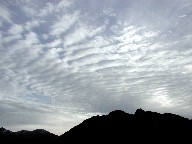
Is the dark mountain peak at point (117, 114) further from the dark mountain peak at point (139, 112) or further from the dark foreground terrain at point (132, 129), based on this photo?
the dark mountain peak at point (139, 112)

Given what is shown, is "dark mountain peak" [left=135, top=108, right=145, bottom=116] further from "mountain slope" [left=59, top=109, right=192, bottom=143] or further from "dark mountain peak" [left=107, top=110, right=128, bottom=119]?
"dark mountain peak" [left=107, top=110, right=128, bottom=119]

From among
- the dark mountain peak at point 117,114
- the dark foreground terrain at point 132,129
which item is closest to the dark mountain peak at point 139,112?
the dark foreground terrain at point 132,129

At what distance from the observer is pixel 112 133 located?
121250mm

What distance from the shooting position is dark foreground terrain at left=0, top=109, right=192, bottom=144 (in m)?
111

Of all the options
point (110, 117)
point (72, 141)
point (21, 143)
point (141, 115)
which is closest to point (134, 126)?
point (141, 115)

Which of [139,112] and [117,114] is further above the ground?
[117,114]

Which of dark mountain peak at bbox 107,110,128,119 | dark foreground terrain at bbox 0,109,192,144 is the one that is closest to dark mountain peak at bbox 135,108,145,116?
dark foreground terrain at bbox 0,109,192,144

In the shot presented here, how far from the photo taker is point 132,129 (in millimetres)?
118125

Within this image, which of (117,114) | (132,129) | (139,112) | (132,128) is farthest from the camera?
(117,114)

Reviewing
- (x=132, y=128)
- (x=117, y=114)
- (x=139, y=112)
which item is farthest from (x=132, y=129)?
(x=117, y=114)

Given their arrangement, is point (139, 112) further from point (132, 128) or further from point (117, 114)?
point (117, 114)

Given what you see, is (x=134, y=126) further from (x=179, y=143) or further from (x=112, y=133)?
(x=179, y=143)

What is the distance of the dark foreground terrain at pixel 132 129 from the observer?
111 m

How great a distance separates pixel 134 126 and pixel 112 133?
12.0 metres
